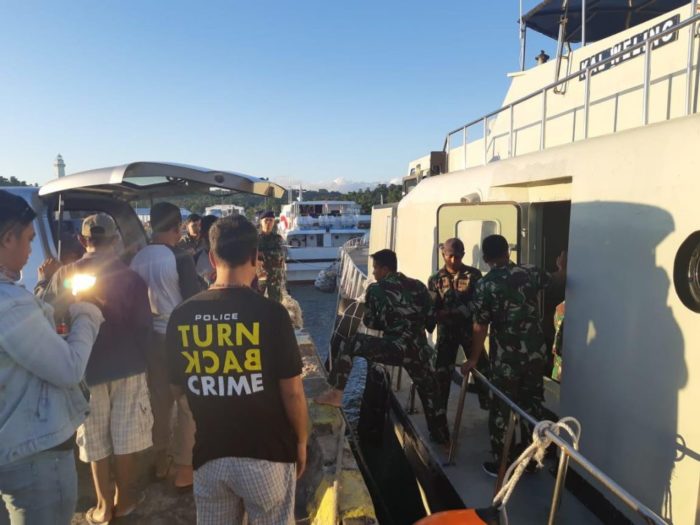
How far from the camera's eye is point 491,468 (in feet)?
12.3

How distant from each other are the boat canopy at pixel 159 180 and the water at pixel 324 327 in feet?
9.82

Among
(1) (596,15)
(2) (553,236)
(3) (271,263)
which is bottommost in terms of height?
(3) (271,263)

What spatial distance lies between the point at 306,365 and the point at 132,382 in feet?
8.50

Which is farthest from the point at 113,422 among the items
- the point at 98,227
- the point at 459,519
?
the point at 459,519

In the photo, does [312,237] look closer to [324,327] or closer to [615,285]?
[324,327]

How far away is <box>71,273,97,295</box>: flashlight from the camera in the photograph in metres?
2.49

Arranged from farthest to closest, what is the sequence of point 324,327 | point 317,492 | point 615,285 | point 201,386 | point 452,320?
point 324,327 < point 452,320 < point 317,492 < point 615,285 < point 201,386

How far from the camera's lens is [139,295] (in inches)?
112

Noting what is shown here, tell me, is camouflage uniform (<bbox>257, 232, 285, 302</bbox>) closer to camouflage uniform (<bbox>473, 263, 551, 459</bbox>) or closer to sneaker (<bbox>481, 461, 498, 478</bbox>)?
camouflage uniform (<bbox>473, 263, 551, 459</bbox>)

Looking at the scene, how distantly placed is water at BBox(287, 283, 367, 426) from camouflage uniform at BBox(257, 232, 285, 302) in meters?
1.28

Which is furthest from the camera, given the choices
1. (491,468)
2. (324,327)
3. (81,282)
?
(324,327)

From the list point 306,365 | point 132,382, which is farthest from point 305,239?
point 132,382

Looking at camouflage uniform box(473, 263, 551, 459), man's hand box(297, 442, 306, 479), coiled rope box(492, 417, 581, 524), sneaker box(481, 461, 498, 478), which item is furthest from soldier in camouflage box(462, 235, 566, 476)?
man's hand box(297, 442, 306, 479)

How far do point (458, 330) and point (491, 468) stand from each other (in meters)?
1.19
